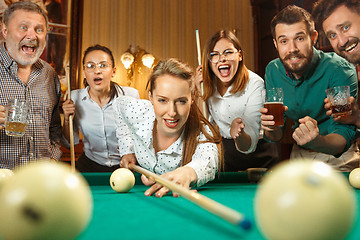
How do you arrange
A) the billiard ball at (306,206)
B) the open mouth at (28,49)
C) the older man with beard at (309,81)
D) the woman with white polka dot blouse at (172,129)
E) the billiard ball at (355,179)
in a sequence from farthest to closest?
the open mouth at (28,49) < the older man with beard at (309,81) < the woman with white polka dot blouse at (172,129) < the billiard ball at (355,179) < the billiard ball at (306,206)

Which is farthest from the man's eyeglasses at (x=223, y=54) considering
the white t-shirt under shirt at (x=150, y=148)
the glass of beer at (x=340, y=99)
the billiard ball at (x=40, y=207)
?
the billiard ball at (x=40, y=207)

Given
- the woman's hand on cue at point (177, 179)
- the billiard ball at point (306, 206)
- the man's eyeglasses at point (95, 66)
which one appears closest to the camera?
the billiard ball at point (306, 206)

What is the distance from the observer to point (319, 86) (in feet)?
9.46

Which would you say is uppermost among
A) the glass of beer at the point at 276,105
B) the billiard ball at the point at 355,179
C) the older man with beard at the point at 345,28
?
the older man with beard at the point at 345,28

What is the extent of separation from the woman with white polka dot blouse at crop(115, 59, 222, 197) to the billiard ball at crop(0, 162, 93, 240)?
1.22m

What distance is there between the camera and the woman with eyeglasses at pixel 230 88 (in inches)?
112

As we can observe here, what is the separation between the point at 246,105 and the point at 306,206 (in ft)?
7.71

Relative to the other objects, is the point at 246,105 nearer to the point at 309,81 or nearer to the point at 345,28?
the point at 309,81

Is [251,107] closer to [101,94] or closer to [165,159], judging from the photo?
[165,159]

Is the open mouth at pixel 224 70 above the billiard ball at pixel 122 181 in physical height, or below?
above

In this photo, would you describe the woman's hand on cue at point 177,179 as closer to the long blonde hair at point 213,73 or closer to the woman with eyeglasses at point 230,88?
the woman with eyeglasses at point 230,88

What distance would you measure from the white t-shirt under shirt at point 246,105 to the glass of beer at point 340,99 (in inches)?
25.1

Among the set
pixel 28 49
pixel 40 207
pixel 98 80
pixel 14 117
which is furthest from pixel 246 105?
pixel 40 207

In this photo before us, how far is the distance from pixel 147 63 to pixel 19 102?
2.86 meters
